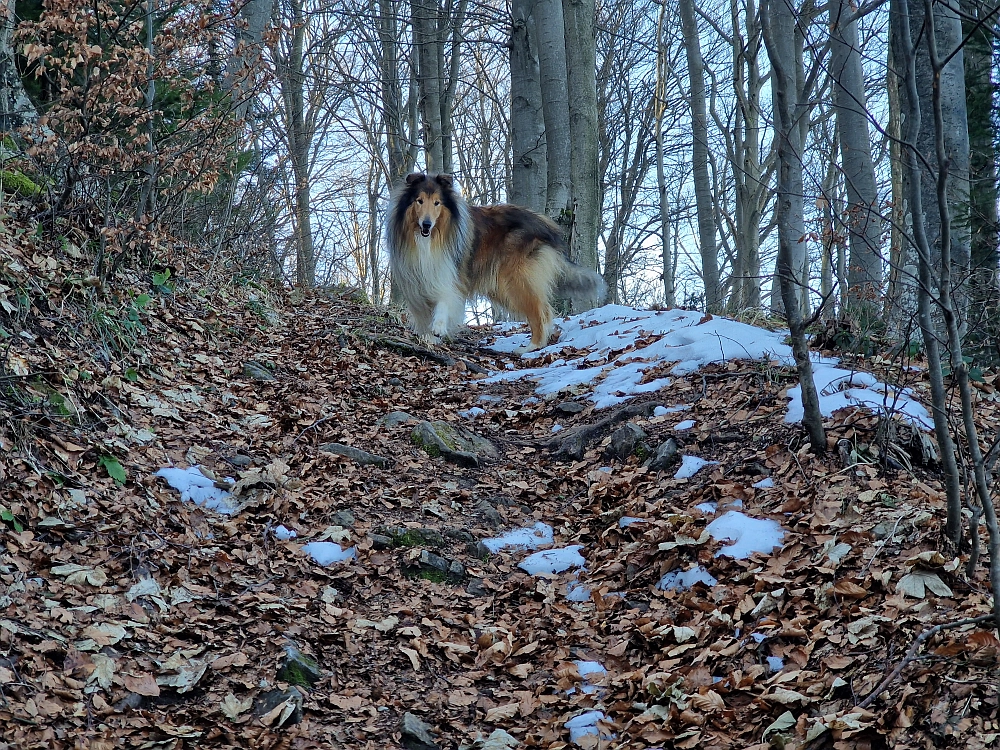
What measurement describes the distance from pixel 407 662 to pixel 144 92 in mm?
5292

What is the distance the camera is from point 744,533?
3932mm

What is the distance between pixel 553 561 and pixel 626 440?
1.15 metres

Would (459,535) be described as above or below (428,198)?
below

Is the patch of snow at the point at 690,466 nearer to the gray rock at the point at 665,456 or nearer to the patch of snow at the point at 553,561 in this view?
the gray rock at the point at 665,456

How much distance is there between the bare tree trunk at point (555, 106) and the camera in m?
9.89

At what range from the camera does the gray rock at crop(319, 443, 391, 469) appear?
17.4ft

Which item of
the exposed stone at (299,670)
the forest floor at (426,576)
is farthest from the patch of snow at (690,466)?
the exposed stone at (299,670)

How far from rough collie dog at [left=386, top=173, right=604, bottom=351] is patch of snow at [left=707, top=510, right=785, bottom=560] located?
180 inches

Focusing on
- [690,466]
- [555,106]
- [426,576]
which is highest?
[555,106]

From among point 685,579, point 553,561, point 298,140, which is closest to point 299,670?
point 553,561

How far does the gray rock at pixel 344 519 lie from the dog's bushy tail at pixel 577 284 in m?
4.67

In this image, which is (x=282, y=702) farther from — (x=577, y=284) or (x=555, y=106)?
(x=555, y=106)

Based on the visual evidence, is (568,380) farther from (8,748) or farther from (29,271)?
(8,748)

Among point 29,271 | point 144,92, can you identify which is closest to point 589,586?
point 29,271
